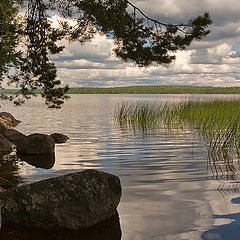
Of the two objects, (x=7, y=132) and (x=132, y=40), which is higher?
(x=132, y=40)

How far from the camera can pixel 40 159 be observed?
13.0 metres

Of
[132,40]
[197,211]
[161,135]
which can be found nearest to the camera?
[197,211]

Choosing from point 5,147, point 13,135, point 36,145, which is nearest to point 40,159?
point 36,145

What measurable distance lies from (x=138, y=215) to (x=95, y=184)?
3.41ft

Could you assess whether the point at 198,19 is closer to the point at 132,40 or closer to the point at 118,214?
the point at 132,40

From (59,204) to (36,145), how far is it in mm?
9054

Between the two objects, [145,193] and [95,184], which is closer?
[95,184]

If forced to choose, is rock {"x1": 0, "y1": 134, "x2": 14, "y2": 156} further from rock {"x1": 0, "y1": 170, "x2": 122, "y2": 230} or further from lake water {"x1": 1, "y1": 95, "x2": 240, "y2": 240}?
rock {"x1": 0, "y1": 170, "x2": 122, "y2": 230}

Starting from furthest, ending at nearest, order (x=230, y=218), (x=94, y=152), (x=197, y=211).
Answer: (x=94, y=152)
(x=197, y=211)
(x=230, y=218)

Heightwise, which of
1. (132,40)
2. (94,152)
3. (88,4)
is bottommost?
(94,152)

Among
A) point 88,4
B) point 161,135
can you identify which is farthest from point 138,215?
point 161,135

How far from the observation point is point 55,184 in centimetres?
609

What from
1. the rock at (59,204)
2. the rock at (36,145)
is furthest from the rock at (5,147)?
the rock at (59,204)

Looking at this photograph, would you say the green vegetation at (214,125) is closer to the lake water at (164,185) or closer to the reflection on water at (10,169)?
the lake water at (164,185)
